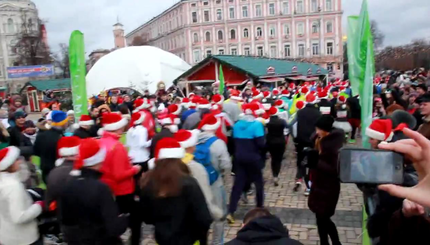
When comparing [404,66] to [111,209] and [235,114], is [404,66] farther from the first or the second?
[111,209]

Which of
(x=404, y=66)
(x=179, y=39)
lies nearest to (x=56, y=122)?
(x=404, y=66)

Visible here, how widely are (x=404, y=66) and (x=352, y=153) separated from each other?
45042mm

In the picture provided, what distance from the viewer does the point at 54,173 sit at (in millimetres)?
3672

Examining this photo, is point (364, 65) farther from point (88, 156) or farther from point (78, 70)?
point (78, 70)

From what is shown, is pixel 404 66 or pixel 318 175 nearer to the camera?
pixel 318 175

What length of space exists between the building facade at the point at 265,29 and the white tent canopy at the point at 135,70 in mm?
31647

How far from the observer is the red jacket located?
411 centimetres

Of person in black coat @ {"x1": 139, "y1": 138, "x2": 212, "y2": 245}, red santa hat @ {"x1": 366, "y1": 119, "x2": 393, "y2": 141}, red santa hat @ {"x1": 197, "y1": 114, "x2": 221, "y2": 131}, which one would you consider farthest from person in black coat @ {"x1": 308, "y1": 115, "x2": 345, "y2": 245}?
person in black coat @ {"x1": 139, "y1": 138, "x2": 212, "y2": 245}

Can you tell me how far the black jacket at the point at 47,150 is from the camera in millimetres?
5434

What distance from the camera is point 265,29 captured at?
221 ft

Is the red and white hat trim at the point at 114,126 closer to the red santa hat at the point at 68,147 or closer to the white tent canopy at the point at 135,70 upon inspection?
the red santa hat at the point at 68,147

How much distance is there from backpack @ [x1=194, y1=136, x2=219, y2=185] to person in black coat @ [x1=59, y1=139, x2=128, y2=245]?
5.59ft

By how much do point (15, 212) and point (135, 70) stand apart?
1334 inches

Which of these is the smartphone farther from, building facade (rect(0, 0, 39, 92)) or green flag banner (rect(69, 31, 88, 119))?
building facade (rect(0, 0, 39, 92))
